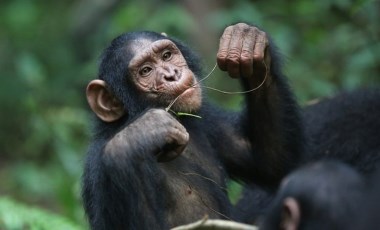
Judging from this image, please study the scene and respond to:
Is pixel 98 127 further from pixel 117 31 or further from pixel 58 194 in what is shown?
pixel 117 31

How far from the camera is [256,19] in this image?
33.3 ft

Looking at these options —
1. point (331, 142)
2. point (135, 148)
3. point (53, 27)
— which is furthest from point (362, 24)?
point (53, 27)

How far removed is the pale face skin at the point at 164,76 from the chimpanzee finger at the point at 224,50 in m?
0.24

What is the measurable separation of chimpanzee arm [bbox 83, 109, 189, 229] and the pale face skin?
0.36 metres

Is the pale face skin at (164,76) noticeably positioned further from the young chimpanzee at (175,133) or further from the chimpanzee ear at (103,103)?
the chimpanzee ear at (103,103)

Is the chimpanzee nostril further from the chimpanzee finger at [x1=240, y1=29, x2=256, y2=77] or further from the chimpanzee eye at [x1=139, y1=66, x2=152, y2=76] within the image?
the chimpanzee finger at [x1=240, y1=29, x2=256, y2=77]

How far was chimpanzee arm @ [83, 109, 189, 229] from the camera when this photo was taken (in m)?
5.88

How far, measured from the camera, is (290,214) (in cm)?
468

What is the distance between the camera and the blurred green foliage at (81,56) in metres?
10.1

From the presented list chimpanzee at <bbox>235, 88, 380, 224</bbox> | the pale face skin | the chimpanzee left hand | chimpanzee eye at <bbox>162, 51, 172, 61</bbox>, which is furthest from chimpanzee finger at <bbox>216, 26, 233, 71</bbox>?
chimpanzee at <bbox>235, 88, 380, 224</bbox>

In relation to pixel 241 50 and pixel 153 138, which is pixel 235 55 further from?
pixel 153 138

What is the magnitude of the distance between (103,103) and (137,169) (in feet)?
3.00

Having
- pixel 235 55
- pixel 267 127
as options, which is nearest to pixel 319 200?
pixel 235 55

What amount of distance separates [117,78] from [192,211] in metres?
1.07
